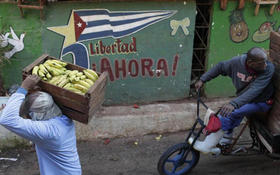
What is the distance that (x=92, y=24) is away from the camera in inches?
228

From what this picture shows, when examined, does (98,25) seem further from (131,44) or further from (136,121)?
(136,121)

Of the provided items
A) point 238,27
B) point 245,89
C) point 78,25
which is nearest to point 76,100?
point 245,89

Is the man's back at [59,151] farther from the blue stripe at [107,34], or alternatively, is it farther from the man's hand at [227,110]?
the blue stripe at [107,34]

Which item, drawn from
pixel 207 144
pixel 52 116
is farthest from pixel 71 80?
pixel 207 144

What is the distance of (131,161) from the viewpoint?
5285 mm

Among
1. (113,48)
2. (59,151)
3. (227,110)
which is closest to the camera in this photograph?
(59,151)

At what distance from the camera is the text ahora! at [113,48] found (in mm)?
5949

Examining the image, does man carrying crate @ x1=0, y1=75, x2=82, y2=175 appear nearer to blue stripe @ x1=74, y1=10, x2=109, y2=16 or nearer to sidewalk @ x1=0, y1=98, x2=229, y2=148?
sidewalk @ x1=0, y1=98, x2=229, y2=148

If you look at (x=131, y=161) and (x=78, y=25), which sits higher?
(x=78, y=25)

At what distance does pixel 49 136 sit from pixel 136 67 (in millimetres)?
3468

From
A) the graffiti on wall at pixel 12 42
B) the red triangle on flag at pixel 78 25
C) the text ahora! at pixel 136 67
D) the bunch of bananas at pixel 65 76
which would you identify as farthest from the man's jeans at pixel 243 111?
the graffiti on wall at pixel 12 42

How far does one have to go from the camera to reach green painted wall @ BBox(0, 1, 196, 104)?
561 centimetres

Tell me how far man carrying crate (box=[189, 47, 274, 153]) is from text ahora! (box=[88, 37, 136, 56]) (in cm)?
187

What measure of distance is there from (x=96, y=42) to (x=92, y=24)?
33cm
